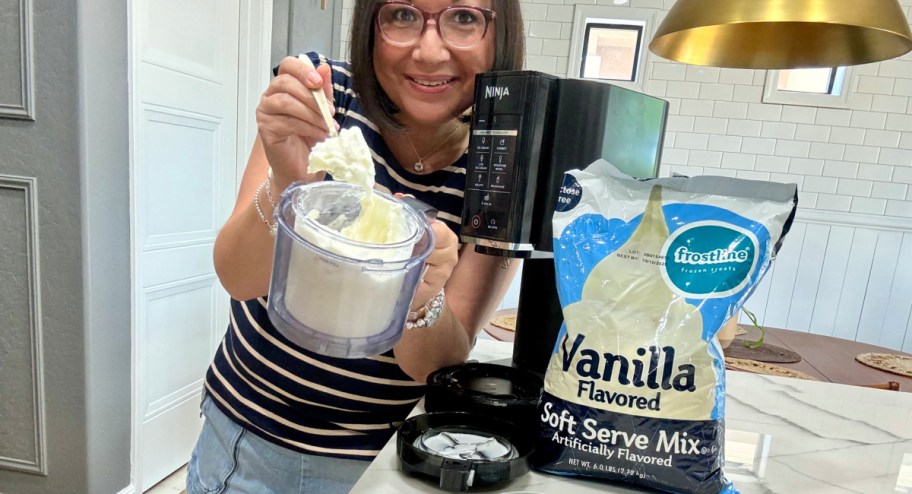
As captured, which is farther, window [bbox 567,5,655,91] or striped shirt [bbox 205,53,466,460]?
window [bbox 567,5,655,91]

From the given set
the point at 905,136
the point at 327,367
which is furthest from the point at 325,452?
the point at 905,136

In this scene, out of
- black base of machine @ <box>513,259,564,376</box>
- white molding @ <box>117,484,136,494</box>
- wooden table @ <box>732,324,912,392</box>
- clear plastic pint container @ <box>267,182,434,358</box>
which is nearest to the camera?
clear plastic pint container @ <box>267,182,434,358</box>

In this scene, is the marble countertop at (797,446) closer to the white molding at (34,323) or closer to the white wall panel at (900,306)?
the white molding at (34,323)

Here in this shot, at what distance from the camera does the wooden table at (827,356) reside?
1594 mm

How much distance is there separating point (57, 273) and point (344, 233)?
56.8 inches

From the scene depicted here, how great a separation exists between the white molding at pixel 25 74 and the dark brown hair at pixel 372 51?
1144mm

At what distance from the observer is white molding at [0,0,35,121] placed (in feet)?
4.54

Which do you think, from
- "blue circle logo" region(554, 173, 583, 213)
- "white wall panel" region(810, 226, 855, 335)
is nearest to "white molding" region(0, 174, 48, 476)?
"blue circle logo" region(554, 173, 583, 213)

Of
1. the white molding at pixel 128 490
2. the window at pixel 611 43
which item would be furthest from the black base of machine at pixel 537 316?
the window at pixel 611 43

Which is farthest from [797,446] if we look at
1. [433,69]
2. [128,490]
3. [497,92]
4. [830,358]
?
[128,490]

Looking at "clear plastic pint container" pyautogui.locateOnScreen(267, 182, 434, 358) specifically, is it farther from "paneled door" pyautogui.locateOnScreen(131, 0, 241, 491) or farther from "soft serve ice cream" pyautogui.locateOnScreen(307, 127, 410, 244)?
"paneled door" pyautogui.locateOnScreen(131, 0, 241, 491)

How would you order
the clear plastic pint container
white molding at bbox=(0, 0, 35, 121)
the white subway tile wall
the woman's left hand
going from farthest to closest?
the white subway tile wall → white molding at bbox=(0, 0, 35, 121) → the woman's left hand → the clear plastic pint container

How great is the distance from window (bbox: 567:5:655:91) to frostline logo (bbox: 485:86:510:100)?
256 cm

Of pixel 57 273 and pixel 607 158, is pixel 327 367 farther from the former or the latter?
pixel 57 273
